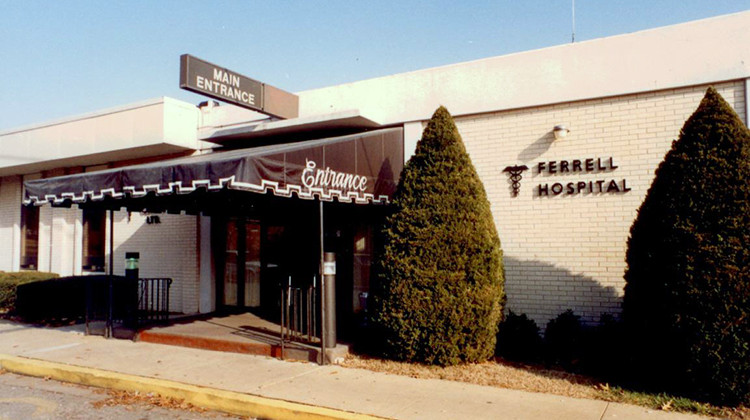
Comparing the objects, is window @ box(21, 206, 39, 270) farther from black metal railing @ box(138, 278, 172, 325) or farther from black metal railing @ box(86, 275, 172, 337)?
black metal railing @ box(138, 278, 172, 325)

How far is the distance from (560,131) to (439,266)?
2.94 m

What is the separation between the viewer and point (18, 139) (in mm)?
15031

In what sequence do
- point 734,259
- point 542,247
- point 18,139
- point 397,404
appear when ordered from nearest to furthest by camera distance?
1. point 734,259
2. point 397,404
3. point 542,247
4. point 18,139

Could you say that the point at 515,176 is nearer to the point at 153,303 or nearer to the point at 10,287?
the point at 153,303

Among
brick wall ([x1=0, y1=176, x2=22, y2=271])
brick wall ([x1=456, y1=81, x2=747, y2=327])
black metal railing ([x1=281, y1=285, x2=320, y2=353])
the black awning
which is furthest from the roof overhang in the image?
brick wall ([x1=0, y1=176, x2=22, y2=271])

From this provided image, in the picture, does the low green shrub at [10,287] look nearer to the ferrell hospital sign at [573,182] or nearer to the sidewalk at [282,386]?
the sidewalk at [282,386]

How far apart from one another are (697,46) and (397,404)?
625 cm

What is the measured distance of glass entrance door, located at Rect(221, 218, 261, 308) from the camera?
1216cm

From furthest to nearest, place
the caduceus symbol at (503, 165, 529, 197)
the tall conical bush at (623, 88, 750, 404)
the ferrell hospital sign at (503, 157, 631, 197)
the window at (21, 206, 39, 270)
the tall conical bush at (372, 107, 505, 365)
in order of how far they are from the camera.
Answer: the window at (21, 206, 39, 270)
the caduceus symbol at (503, 165, 529, 197)
the ferrell hospital sign at (503, 157, 631, 197)
the tall conical bush at (372, 107, 505, 365)
the tall conical bush at (623, 88, 750, 404)

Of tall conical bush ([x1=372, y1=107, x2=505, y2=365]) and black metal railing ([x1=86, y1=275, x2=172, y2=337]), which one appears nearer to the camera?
tall conical bush ([x1=372, y1=107, x2=505, y2=365])

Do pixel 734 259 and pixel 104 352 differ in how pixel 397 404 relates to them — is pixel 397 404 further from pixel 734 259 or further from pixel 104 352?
pixel 104 352

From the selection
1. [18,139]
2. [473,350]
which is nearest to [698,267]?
[473,350]

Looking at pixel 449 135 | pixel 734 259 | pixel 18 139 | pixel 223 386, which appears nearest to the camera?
pixel 734 259

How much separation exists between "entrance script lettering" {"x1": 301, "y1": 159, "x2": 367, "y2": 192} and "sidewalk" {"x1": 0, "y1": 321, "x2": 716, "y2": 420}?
244 cm
